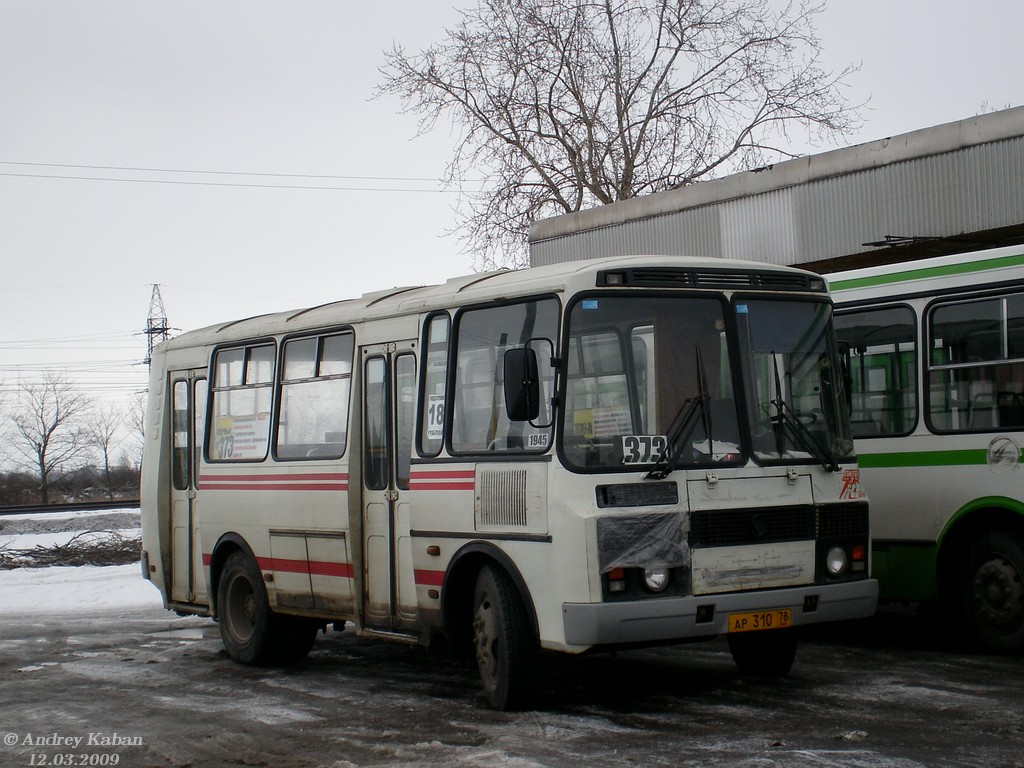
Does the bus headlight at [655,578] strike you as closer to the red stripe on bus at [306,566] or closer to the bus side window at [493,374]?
the bus side window at [493,374]

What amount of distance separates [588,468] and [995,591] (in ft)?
12.7

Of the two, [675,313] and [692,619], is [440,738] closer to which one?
[692,619]

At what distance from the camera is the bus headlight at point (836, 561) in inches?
331

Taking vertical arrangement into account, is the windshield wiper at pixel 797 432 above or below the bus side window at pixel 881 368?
below

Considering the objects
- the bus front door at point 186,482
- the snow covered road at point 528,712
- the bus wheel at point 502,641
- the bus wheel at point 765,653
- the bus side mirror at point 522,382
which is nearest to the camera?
the snow covered road at point 528,712

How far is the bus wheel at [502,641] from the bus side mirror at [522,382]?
1.17 metres

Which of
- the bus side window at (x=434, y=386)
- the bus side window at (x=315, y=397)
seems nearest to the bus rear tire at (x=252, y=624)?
the bus side window at (x=315, y=397)

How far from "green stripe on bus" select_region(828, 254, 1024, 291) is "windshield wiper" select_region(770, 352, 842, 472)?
2487 millimetres

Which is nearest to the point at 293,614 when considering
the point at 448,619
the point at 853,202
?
the point at 448,619

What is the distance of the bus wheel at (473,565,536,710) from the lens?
812 cm

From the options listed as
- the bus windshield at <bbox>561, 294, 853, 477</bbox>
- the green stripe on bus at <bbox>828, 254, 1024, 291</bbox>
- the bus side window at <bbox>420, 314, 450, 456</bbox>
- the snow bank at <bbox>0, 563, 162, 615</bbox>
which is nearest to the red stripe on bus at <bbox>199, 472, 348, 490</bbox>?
the bus side window at <bbox>420, 314, 450, 456</bbox>

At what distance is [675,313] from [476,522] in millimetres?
1849

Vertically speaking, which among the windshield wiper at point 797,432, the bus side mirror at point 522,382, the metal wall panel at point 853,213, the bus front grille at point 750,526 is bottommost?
the bus front grille at point 750,526

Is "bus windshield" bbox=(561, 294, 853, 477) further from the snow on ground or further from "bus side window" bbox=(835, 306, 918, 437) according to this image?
the snow on ground
